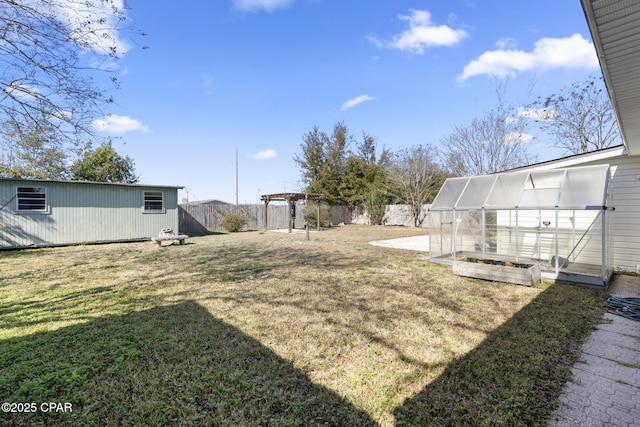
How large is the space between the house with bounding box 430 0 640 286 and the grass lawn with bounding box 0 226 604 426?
4.65ft

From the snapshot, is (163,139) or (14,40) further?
(163,139)

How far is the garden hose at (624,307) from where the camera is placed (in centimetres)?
379

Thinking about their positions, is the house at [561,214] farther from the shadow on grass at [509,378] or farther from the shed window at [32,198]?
the shed window at [32,198]

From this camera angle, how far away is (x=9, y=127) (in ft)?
14.9

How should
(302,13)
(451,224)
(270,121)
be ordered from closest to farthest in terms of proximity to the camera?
(451,224)
(302,13)
(270,121)

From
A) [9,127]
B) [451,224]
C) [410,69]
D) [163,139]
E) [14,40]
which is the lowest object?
[451,224]

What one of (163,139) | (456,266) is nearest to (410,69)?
(456,266)

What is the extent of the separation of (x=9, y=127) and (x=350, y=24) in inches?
417

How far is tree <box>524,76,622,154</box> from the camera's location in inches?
589

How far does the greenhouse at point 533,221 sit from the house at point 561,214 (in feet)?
0.05

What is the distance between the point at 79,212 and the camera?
10.7 m

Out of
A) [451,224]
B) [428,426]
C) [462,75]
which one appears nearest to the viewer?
[428,426]

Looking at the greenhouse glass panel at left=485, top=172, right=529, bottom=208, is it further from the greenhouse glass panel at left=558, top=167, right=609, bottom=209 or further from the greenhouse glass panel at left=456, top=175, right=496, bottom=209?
the greenhouse glass panel at left=558, top=167, right=609, bottom=209

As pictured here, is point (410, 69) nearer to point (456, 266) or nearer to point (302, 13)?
point (302, 13)
